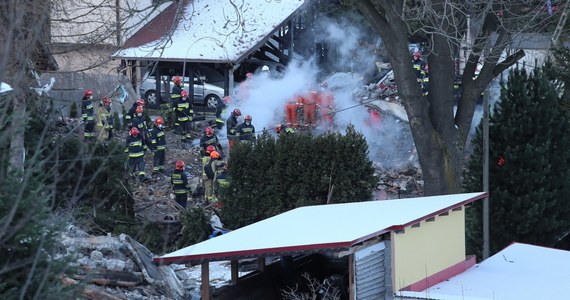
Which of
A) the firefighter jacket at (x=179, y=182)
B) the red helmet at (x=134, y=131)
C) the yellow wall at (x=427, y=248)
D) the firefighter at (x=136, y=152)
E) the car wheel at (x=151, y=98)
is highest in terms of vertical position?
the car wheel at (x=151, y=98)

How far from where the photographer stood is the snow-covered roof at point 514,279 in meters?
9.38

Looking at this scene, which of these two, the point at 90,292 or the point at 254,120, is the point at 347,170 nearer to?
the point at 90,292

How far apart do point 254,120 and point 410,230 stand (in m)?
18.7

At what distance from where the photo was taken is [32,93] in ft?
45.6

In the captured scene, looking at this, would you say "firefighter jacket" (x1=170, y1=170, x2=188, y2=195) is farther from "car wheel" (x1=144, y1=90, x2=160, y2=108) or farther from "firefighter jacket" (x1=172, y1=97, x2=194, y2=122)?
"car wheel" (x1=144, y1=90, x2=160, y2=108)

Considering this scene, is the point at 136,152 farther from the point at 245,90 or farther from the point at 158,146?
the point at 245,90

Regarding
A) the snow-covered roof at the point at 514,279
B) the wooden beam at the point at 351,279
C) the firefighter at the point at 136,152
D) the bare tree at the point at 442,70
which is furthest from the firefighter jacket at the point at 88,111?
the wooden beam at the point at 351,279

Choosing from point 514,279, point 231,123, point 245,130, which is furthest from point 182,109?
point 514,279

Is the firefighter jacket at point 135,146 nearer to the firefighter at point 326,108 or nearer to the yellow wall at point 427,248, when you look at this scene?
the firefighter at point 326,108

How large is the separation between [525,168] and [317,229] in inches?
283

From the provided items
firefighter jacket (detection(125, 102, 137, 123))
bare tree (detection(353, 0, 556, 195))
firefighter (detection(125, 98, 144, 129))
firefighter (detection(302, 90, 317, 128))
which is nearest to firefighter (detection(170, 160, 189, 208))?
firefighter (detection(125, 98, 144, 129))

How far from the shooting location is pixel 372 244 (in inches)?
364

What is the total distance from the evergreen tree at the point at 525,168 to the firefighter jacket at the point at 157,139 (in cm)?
1047

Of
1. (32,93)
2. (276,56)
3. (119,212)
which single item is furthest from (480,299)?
(276,56)
